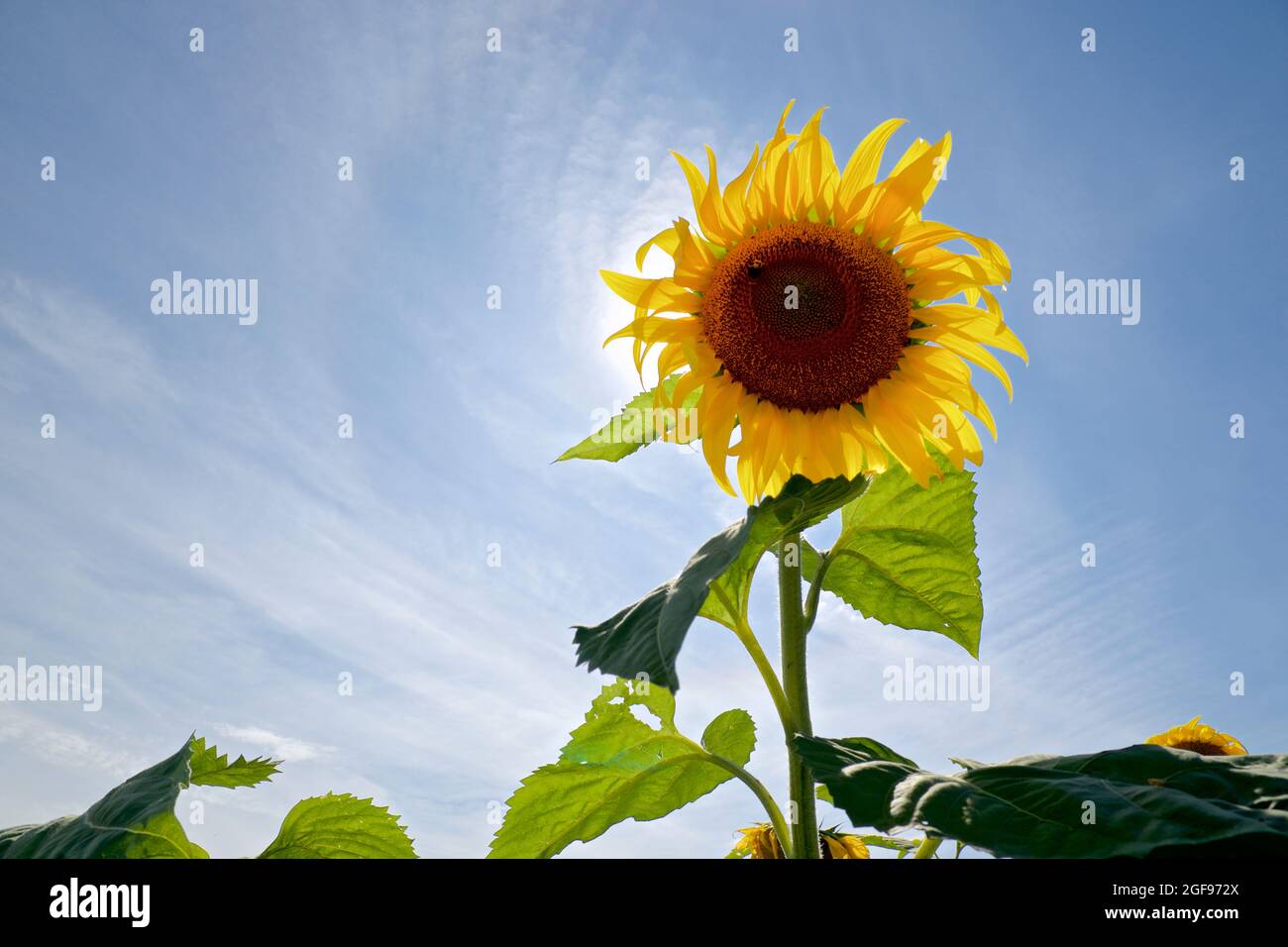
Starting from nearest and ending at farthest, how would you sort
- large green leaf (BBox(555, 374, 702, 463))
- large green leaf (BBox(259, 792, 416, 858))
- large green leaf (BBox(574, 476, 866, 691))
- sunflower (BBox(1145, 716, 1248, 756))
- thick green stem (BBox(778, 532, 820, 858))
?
1. large green leaf (BBox(574, 476, 866, 691))
2. thick green stem (BBox(778, 532, 820, 858))
3. large green leaf (BBox(555, 374, 702, 463))
4. large green leaf (BBox(259, 792, 416, 858))
5. sunflower (BBox(1145, 716, 1248, 756))

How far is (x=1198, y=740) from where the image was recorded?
3100 mm

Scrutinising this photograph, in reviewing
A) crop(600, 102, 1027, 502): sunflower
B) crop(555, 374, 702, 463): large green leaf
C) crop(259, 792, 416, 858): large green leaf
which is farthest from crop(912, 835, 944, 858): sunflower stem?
crop(259, 792, 416, 858): large green leaf

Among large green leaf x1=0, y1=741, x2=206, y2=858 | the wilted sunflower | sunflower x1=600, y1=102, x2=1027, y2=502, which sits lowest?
the wilted sunflower

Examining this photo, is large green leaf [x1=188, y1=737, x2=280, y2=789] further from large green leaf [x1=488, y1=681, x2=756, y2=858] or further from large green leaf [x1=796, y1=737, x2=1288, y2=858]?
large green leaf [x1=796, y1=737, x2=1288, y2=858]

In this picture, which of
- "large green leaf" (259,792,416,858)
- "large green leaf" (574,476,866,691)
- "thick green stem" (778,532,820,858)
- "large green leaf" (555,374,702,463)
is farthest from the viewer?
"large green leaf" (259,792,416,858)

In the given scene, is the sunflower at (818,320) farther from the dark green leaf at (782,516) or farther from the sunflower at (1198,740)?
the sunflower at (1198,740)

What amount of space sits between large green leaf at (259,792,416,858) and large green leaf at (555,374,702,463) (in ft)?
3.07

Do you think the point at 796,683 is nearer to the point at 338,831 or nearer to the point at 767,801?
the point at 767,801

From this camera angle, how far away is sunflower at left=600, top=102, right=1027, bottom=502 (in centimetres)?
213

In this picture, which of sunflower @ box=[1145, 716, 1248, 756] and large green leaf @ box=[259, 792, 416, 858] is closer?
large green leaf @ box=[259, 792, 416, 858]

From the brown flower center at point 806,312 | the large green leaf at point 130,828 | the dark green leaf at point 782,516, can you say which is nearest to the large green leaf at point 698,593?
the dark green leaf at point 782,516

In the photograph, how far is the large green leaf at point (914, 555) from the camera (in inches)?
83.9

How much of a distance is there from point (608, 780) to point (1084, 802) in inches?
41.6
